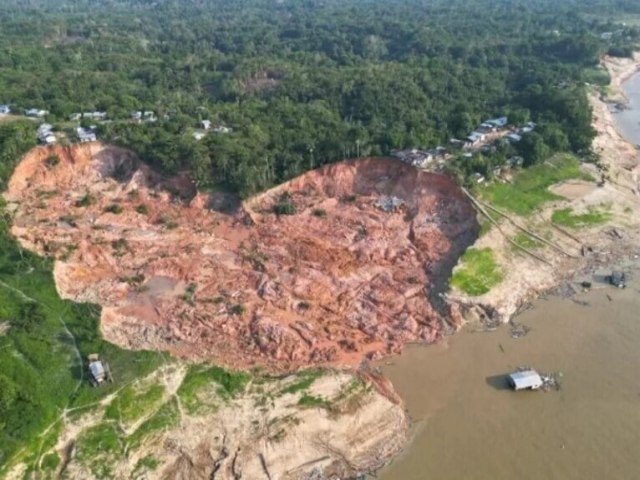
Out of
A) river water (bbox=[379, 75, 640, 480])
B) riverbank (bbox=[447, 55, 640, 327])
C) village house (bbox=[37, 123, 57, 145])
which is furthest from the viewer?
village house (bbox=[37, 123, 57, 145])

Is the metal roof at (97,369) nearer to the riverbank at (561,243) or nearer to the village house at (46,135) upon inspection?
the riverbank at (561,243)

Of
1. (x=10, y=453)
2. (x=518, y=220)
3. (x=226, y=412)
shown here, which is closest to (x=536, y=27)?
(x=518, y=220)

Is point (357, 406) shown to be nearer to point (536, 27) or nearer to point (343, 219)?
point (343, 219)

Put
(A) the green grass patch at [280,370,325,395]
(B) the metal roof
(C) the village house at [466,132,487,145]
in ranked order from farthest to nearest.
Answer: (C) the village house at [466,132,487,145], (A) the green grass patch at [280,370,325,395], (B) the metal roof

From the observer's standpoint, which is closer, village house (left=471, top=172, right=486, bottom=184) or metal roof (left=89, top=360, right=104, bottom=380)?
metal roof (left=89, top=360, right=104, bottom=380)

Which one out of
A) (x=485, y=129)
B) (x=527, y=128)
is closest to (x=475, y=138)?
(x=485, y=129)

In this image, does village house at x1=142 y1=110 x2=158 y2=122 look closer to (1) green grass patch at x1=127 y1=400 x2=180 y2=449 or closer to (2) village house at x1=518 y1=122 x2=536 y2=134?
(2) village house at x1=518 y1=122 x2=536 y2=134

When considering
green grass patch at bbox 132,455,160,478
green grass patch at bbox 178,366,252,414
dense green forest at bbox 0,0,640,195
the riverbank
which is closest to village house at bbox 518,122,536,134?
dense green forest at bbox 0,0,640,195

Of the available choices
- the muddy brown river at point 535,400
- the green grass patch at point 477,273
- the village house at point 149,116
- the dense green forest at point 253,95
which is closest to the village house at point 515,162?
the dense green forest at point 253,95
